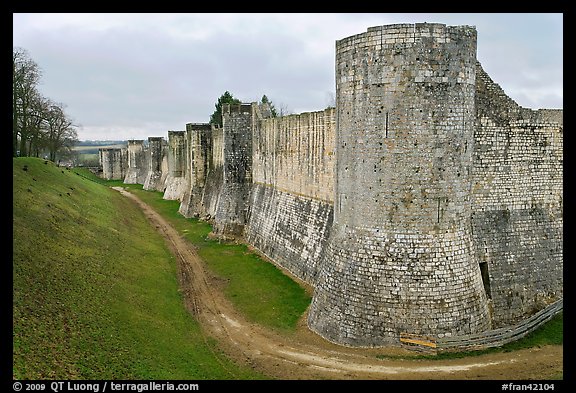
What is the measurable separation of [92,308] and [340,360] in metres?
8.27

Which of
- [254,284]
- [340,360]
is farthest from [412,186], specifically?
[254,284]

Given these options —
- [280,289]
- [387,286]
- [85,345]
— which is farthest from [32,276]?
[387,286]

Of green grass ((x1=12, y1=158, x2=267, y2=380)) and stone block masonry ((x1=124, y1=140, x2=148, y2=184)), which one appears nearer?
green grass ((x1=12, y1=158, x2=267, y2=380))

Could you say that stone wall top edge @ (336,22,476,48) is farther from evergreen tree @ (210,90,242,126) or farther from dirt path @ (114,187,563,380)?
evergreen tree @ (210,90,242,126)

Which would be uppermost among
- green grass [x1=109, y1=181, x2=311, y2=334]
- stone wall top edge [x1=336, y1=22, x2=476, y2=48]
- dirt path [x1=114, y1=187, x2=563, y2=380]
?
stone wall top edge [x1=336, y1=22, x2=476, y2=48]

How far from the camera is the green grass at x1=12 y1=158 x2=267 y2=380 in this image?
12180mm

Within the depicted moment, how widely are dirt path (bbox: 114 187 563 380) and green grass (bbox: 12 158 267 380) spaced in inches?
30.3

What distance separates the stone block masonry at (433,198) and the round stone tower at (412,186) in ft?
0.10

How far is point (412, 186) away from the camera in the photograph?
45.0ft

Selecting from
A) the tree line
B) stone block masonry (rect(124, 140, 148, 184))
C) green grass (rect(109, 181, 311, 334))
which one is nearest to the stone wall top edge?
green grass (rect(109, 181, 311, 334))

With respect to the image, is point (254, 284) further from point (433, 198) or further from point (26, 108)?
point (26, 108)

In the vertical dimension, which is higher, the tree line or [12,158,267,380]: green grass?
the tree line

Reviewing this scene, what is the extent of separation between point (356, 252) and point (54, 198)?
19634 mm

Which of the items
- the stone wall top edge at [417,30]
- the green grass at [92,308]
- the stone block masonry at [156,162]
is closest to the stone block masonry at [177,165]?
the stone block masonry at [156,162]
